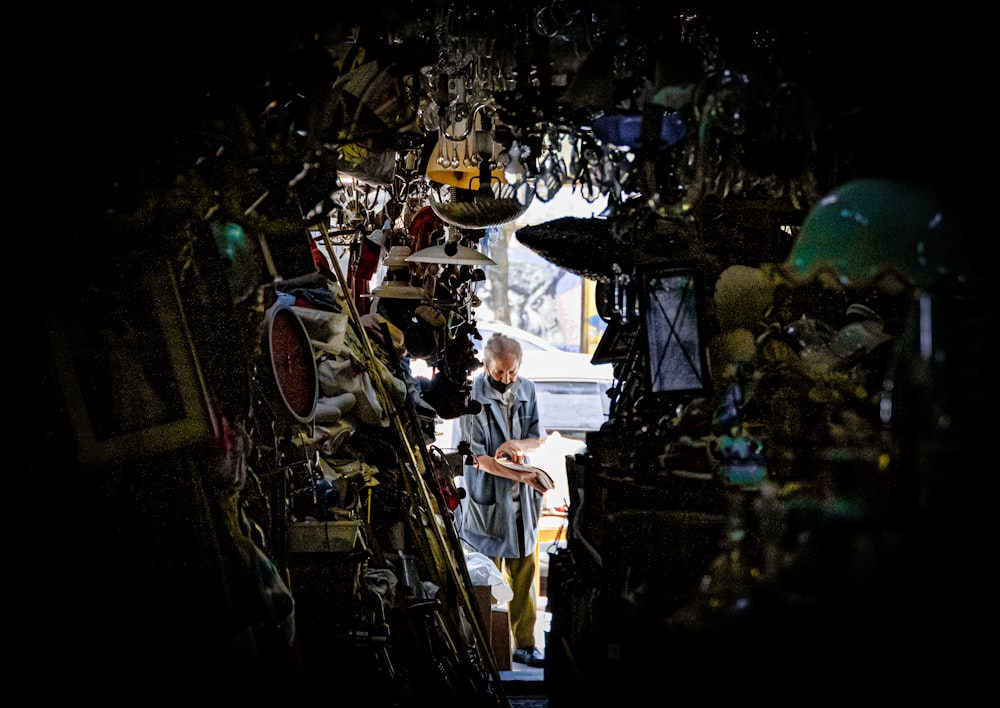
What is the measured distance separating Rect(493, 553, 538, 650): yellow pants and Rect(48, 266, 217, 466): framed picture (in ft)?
8.49

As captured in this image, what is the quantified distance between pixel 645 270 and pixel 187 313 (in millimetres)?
1022

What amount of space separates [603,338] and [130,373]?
1.18m

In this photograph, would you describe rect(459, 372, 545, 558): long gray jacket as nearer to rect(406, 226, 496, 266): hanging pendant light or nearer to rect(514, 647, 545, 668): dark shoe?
rect(514, 647, 545, 668): dark shoe

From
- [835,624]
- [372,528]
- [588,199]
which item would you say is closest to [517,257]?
[372,528]

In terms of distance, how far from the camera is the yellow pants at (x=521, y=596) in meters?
4.34

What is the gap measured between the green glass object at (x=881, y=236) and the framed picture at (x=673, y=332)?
557 millimetres

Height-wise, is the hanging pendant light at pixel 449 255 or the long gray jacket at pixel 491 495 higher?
the hanging pendant light at pixel 449 255

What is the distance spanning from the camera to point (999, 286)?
1264 millimetres

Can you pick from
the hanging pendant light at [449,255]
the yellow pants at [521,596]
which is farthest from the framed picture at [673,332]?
the yellow pants at [521,596]

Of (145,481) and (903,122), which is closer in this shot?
(903,122)

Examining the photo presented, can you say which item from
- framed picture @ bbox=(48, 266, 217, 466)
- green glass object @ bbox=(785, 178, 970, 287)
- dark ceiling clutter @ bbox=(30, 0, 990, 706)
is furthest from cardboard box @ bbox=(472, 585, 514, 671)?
green glass object @ bbox=(785, 178, 970, 287)

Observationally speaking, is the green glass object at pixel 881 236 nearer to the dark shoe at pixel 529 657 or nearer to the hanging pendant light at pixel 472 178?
the hanging pendant light at pixel 472 178

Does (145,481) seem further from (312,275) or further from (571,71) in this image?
(571,71)

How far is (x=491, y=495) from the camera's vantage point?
14.5 feet
